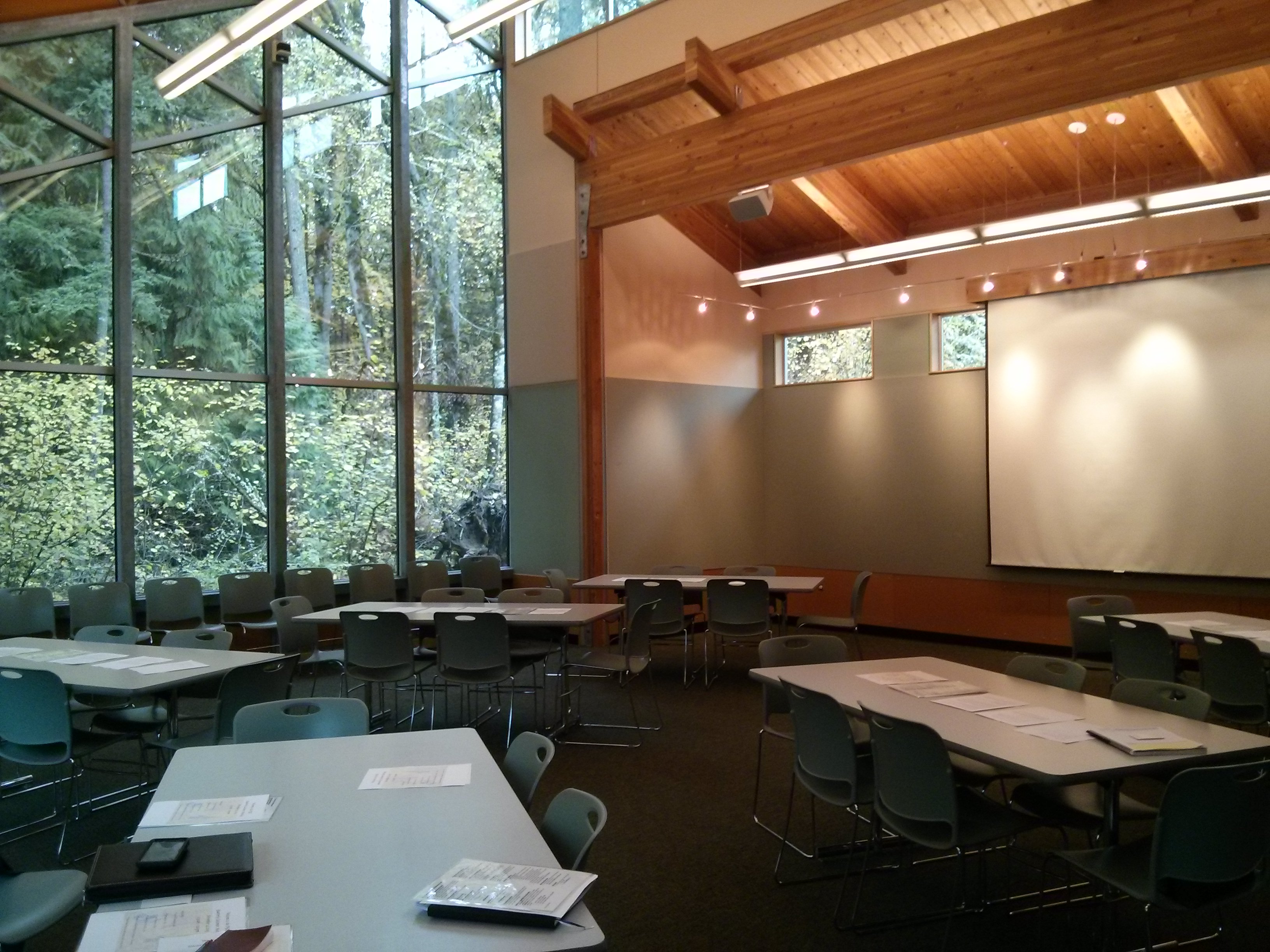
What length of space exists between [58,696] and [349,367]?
219 inches

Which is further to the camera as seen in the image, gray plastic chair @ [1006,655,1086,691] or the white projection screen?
the white projection screen

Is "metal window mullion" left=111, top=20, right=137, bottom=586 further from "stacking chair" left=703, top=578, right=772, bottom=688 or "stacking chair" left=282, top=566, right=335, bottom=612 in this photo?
"stacking chair" left=703, top=578, right=772, bottom=688

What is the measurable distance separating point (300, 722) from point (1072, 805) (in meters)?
2.98

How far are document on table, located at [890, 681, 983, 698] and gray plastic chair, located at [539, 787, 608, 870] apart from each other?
1924 mm

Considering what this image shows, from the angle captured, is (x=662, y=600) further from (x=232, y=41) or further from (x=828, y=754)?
(x=232, y=41)

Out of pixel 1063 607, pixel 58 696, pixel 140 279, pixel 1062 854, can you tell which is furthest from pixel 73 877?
pixel 1063 607

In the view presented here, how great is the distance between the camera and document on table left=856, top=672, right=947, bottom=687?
4.34 meters

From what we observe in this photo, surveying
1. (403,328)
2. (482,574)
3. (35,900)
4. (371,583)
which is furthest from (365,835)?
(403,328)

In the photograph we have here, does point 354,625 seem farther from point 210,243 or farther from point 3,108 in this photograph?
point 3,108

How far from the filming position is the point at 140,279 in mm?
8172

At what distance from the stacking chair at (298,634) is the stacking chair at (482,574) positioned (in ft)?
9.26

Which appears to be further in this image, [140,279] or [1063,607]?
[1063,607]

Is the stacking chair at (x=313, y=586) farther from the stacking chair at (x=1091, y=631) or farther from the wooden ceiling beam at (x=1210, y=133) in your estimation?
the wooden ceiling beam at (x=1210, y=133)

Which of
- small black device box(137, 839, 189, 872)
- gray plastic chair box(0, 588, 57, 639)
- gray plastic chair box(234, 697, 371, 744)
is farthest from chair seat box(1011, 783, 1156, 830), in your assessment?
gray plastic chair box(0, 588, 57, 639)
